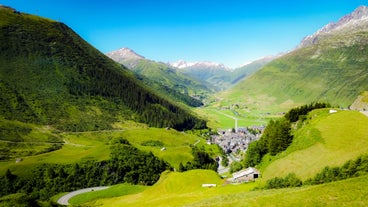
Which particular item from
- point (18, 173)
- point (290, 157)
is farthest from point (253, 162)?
point (18, 173)

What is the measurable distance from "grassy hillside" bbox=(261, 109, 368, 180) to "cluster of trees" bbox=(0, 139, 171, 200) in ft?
298

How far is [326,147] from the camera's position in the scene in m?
58.8

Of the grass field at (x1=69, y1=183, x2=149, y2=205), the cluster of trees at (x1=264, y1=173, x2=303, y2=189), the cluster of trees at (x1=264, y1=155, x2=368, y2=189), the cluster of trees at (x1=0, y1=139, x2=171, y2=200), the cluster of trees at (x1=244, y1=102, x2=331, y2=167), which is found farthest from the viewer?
the cluster of trees at (x1=0, y1=139, x2=171, y2=200)

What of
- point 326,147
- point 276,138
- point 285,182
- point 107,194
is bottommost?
point 107,194

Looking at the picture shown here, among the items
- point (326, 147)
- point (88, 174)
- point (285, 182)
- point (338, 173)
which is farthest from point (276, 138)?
point (88, 174)

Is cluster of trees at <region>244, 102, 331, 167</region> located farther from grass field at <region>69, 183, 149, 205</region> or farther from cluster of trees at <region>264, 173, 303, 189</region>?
grass field at <region>69, 183, 149, 205</region>

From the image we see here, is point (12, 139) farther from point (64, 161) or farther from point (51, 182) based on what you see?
point (51, 182)

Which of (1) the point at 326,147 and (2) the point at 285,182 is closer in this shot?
(2) the point at 285,182

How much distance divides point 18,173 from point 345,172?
132 metres

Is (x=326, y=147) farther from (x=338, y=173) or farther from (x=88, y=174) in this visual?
(x=88, y=174)

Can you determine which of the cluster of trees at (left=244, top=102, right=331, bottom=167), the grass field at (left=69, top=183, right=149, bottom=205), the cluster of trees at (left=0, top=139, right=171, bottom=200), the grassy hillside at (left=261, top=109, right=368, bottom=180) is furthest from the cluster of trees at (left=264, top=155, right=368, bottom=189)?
the cluster of trees at (left=0, top=139, right=171, bottom=200)

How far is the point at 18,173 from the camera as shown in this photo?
122562 mm

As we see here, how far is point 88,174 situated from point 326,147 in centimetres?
11323

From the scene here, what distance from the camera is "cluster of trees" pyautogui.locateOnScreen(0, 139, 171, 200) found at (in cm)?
11781
